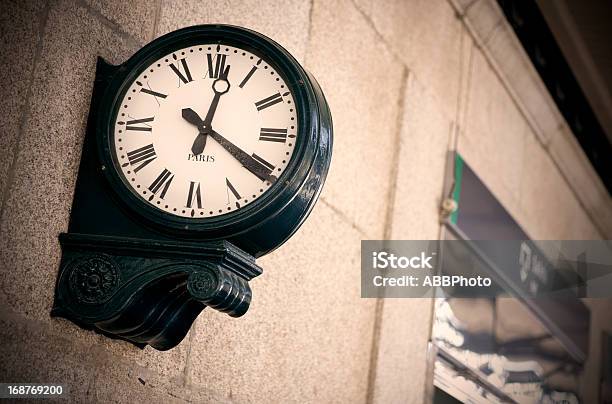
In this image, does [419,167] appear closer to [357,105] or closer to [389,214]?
[389,214]

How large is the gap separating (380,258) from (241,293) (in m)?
1.97

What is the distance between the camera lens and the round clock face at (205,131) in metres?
2.73

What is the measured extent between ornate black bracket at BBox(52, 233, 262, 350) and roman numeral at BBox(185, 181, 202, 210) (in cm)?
12

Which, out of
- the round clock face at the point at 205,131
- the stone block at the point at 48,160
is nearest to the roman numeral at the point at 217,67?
the round clock face at the point at 205,131

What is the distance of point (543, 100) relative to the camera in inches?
275

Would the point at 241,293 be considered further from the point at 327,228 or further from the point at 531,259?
the point at 531,259

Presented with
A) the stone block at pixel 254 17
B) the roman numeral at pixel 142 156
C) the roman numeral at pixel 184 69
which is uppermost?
the stone block at pixel 254 17

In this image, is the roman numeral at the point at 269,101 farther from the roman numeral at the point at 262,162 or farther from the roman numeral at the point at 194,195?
the roman numeral at the point at 194,195

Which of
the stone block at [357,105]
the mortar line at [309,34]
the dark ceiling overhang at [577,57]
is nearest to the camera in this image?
the mortar line at [309,34]

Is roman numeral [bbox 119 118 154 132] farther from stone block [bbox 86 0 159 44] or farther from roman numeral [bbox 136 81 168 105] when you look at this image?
stone block [bbox 86 0 159 44]

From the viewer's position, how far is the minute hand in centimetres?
274

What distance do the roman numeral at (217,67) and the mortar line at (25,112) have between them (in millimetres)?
454

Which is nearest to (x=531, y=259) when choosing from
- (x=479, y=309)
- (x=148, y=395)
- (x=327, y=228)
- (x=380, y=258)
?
(x=479, y=309)

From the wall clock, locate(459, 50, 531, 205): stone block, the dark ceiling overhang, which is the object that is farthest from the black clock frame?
the dark ceiling overhang
